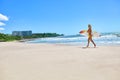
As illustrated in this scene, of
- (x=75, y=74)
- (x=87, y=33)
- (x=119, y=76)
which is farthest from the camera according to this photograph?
(x=87, y=33)

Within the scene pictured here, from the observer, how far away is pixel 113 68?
527 cm

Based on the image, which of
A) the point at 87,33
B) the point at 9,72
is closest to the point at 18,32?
the point at 87,33

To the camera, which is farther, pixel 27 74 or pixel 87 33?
pixel 87 33

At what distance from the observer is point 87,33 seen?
15180mm

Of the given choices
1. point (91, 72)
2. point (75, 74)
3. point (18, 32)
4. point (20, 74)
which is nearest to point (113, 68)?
point (91, 72)

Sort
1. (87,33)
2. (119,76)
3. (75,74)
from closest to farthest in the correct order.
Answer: (119,76) < (75,74) < (87,33)

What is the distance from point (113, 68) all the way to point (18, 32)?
146 metres

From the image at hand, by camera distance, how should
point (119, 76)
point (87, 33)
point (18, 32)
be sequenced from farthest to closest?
point (18, 32) → point (87, 33) → point (119, 76)

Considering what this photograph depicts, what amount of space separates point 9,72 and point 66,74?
4.30 ft

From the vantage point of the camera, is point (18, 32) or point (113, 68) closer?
point (113, 68)

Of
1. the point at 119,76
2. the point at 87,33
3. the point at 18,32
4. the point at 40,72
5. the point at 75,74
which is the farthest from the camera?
the point at 18,32

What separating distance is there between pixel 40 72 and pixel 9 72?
2.31 feet

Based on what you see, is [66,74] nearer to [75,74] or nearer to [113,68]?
[75,74]

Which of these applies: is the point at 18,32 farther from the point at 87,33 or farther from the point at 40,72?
the point at 40,72
